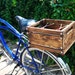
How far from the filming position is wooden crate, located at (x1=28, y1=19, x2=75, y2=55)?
9.45 ft

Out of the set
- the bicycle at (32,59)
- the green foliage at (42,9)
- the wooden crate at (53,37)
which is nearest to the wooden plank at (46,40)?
the wooden crate at (53,37)

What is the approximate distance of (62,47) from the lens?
2.88 meters

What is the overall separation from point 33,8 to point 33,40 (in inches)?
81.6

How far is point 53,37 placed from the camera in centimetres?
Answer: 293

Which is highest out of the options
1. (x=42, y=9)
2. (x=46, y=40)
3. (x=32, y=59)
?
(x=42, y=9)

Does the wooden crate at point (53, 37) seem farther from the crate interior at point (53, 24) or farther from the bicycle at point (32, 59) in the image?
the bicycle at point (32, 59)

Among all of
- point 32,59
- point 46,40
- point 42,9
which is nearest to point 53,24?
point 46,40

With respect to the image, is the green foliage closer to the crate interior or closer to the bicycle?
the crate interior

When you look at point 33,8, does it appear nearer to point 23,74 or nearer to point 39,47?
point 23,74

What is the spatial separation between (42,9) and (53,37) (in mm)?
1568

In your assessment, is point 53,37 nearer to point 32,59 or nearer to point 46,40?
point 46,40

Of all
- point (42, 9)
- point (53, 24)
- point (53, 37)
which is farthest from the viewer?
point (42, 9)

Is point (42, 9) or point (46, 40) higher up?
point (42, 9)

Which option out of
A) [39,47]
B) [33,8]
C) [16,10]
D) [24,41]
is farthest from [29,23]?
[16,10]
